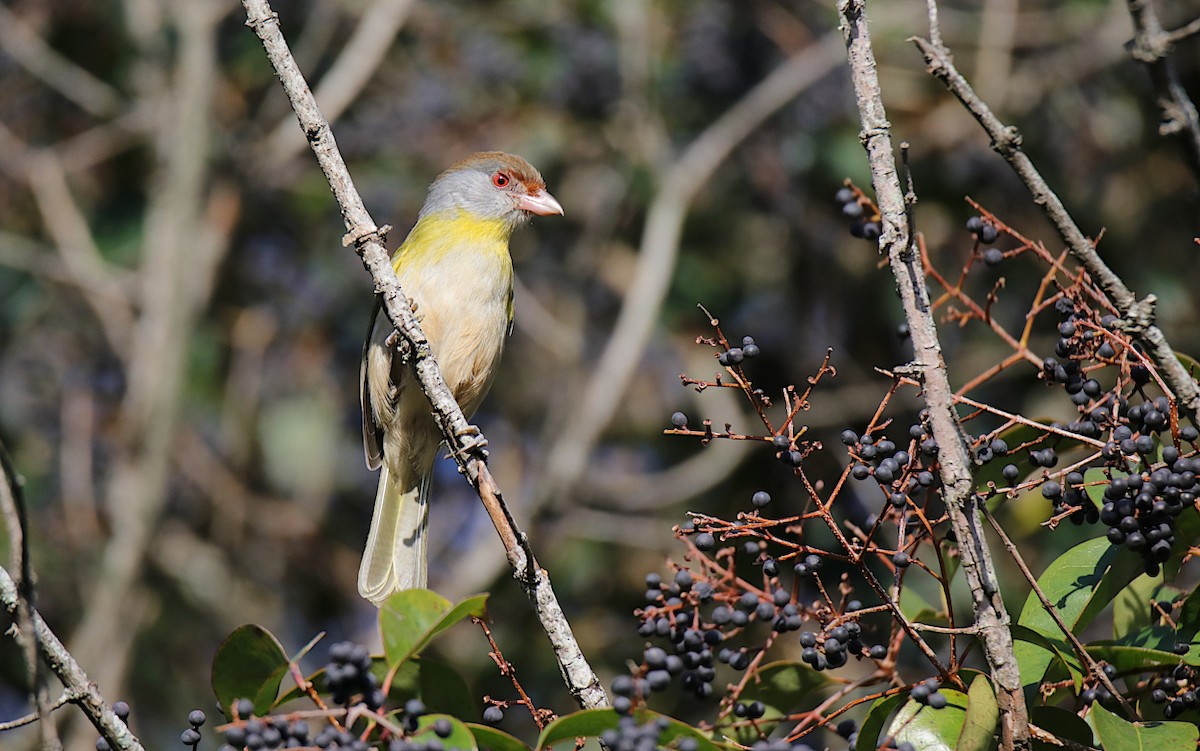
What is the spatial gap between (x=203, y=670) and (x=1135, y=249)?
6.07 meters

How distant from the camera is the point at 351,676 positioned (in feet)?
6.28

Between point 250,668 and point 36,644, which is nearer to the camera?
point 36,644

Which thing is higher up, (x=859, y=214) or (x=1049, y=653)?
(x=859, y=214)

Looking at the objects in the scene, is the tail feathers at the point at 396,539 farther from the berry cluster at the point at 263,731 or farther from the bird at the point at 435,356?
the berry cluster at the point at 263,731

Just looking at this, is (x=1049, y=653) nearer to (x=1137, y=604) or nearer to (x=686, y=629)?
(x=1137, y=604)

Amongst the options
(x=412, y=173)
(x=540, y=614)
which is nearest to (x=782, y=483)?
(x=412, y=173)

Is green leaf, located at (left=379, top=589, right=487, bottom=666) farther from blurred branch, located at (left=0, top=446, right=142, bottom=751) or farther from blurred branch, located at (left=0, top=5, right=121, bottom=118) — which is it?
blurred branch, located at (left=0, top=5, right=121, bottom=118)

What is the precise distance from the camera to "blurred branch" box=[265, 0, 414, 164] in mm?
6660

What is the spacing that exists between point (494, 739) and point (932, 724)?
72 centimetres

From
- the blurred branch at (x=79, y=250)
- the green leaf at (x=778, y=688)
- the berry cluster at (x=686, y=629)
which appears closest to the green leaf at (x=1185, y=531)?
the green leaf at (x=778, y=688)

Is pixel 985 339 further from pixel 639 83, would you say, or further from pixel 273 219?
pixel 273 219

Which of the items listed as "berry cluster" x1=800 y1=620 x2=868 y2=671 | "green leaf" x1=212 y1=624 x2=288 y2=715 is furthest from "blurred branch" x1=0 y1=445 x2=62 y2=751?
"berry cluster" x1=800 y1=620 x2=868 y2=671

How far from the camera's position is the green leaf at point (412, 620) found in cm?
195

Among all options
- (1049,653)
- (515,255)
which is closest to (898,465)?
(1049,653)
